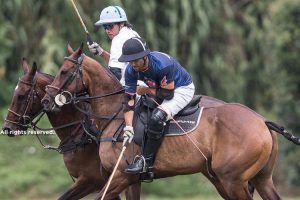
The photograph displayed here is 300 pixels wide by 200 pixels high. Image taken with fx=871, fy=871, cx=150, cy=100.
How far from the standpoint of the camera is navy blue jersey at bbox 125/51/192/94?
1098 cm

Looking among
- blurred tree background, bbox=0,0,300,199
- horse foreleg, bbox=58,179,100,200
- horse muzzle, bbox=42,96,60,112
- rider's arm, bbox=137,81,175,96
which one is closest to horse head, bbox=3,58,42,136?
horse muzzle, bbox=42,96,60,112

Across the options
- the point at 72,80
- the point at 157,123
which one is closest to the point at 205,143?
the point at 157,123

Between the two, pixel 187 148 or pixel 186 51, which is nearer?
pixel 187 148

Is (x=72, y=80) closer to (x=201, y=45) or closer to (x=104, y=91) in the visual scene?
(x=104, y=91)

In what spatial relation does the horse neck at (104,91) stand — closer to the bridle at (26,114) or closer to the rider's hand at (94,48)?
the rider's hand at (94,48)

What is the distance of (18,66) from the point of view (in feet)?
75.4

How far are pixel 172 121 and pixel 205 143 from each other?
54 cm

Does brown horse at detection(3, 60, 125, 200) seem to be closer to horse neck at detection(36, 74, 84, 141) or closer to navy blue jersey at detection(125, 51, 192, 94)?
horse neck at detection(36, 74, 84, 141)

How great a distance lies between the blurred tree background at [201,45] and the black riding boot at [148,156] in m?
9.59

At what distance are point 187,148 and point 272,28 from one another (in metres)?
13.2

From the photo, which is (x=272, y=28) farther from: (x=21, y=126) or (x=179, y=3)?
(x=21, y=126)

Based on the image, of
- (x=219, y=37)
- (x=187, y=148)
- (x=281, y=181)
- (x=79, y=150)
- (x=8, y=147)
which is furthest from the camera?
(x=219, y=37)

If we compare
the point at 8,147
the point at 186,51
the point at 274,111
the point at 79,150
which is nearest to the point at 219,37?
the point at 186,51

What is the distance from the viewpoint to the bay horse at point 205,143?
10.9 m
